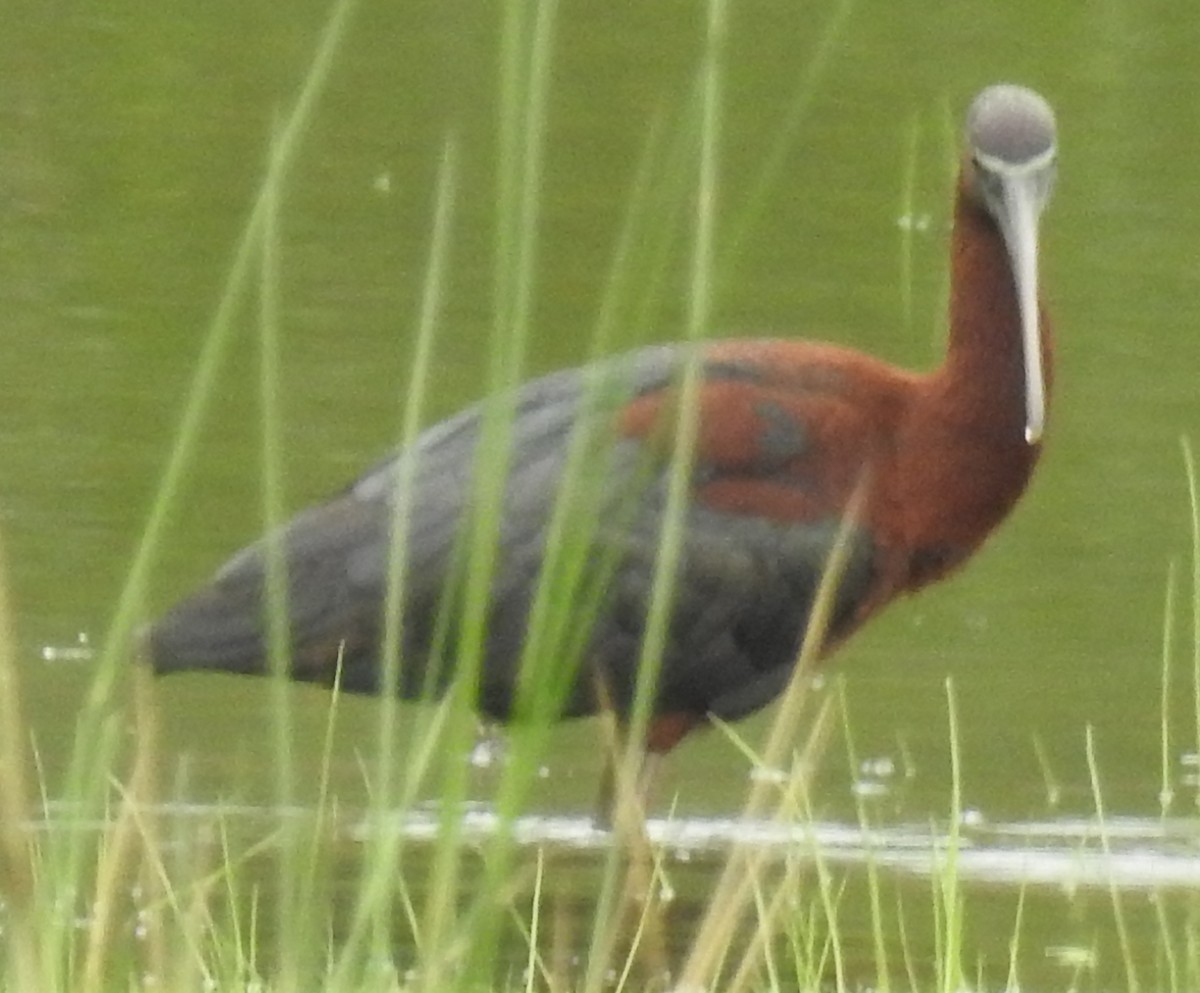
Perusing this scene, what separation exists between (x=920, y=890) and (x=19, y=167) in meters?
6.12

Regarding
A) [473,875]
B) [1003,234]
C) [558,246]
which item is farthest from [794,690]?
[558,246]

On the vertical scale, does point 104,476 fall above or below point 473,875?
above

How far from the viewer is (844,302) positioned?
9.20 m

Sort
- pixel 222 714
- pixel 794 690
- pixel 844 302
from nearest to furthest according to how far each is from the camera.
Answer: pixel 794 690, pixel 222 714, pixel 844 302

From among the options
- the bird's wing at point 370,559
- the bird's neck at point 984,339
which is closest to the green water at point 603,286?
the bird's wing at point 370,559

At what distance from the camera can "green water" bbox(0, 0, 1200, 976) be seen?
224 inches

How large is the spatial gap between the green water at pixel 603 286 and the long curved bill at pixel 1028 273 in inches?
19.7

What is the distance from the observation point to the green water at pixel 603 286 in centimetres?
568

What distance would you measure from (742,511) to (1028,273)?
52 centimetres

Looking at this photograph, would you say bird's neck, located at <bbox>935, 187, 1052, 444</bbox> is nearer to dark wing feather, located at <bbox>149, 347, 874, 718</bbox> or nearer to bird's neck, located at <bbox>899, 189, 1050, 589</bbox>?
bird's neck, located at <bbox>899, 189, 1050, 589</bbox>

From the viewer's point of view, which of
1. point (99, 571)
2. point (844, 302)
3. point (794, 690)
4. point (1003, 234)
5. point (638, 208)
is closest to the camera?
point (638, 208)

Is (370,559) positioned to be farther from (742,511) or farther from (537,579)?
(742,511)

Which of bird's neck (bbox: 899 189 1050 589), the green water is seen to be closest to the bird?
Result: bird's neck (bbox: 899 189 1050 589)

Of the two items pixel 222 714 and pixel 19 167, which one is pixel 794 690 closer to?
pixel 222 714
